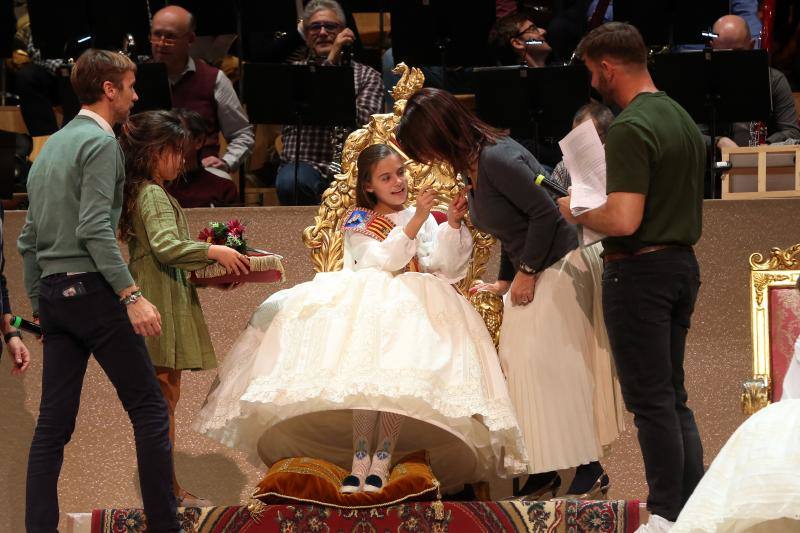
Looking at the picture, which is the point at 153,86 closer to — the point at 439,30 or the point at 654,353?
the point at 439,30

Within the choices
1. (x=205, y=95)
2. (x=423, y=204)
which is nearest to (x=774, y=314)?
(x=423, y=204)

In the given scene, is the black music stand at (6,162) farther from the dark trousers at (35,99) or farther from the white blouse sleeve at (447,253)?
the white blouse sleeve at (447,253)

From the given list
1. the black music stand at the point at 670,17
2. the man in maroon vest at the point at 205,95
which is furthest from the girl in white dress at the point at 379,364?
the black music stand at the point at 670,17

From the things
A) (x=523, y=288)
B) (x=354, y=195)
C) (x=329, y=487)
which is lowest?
(x=329, y=487)

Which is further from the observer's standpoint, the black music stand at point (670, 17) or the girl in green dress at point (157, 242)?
the black music stand at point (670, 17)

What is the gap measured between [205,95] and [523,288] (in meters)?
2.23

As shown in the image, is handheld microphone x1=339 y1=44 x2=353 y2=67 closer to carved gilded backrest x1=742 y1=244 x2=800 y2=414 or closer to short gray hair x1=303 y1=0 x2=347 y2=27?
short gray hair x1=303 y1=0 x2=347 y2=27

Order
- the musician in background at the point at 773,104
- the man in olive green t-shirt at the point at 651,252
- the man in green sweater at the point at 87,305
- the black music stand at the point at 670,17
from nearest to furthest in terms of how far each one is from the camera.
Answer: the man in olive green t-shirt at the point at 651,252, the man in green sweater at the point at 87,305, the musician in background at the point at 773,104, the black music stand at the point at 670,17

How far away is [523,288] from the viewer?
142 inches

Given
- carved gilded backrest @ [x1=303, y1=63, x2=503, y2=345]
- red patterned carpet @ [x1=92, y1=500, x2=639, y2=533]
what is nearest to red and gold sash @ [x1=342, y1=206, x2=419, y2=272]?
carved gilded backrest @ [x1=303, y1=63, x2=503, y2=345]

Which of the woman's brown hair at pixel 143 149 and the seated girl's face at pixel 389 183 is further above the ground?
the woman's brown hair at pixel 143 149

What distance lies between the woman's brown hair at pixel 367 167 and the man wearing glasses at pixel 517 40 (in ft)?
6.77

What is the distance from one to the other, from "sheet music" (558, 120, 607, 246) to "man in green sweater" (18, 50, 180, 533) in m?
1.16

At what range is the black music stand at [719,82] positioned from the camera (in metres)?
4.84
